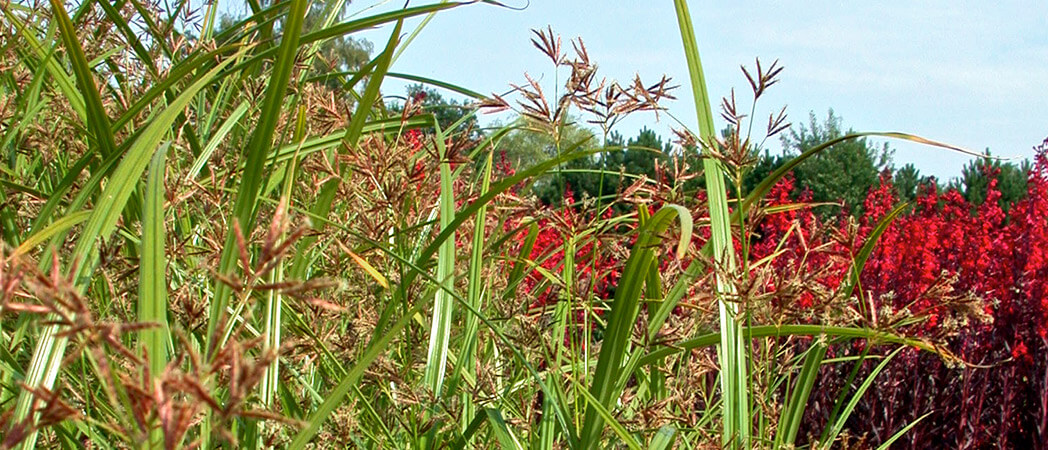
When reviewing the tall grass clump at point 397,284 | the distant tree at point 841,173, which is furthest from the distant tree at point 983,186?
the tall grass clump at point 397,284

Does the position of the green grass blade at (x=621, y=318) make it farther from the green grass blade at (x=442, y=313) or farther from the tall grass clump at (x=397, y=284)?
A: the green grass blade at (x=442, y=313)

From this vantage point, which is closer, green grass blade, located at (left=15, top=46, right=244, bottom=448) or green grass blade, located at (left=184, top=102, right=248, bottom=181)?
green grass blade, located at (left=15, top=46, right=244, bottom=448)

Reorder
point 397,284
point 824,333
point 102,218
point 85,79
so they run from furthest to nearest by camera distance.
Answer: point 397,284
point 85,79
point 824,333
point 102,218

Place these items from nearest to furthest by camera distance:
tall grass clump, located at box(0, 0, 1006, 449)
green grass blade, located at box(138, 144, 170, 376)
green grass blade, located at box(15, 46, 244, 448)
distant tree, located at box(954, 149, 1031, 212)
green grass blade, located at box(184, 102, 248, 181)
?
green grass blade, located at box(138, 144, 170, 376) < green grass blade, located at box(15, 46, 244, 448) < tall grass clump, located at box(0, 0, 1006, 449) < green grass blade, located at box(184, 102, 248, 181) < distant tree, located at box(954, 149, 1031, 212)

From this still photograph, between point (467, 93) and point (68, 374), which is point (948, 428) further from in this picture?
point (68, 374)

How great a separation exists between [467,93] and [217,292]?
40.3 inches

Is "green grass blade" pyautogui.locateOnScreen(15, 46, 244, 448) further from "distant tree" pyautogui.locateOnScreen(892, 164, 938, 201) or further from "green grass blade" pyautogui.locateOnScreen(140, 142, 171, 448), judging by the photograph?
"distant tree" pyautogui.locateOnScreen(892, 164, 938, 201)

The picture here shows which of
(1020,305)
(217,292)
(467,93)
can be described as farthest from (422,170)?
(1020,305)

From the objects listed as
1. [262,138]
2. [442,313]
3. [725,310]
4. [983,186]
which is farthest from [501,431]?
[983,186]

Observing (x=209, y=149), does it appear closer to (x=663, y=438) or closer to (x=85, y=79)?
(x=85, y=79)

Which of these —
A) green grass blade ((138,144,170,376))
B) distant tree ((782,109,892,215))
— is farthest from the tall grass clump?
distant tree ((782,109,892,215))

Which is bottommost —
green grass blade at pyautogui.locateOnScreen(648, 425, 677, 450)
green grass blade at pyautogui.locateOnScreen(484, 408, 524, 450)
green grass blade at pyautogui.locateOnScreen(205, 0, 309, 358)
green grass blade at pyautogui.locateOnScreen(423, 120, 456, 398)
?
green grass blade at pyautogui.locateOnScreen(484, 408, 524, 450)

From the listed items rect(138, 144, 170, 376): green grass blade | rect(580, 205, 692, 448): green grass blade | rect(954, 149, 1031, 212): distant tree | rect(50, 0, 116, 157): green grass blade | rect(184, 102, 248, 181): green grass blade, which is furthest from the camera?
rect(954, 149, 1031, 212): distant tree

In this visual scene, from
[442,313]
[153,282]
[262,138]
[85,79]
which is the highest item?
[85,79]
